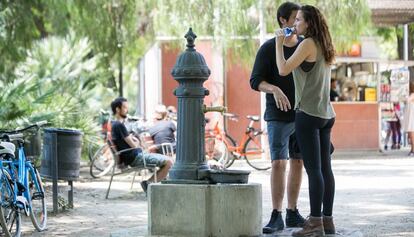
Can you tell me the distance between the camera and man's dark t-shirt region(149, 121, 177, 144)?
1481cm

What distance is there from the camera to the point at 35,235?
8695 mm

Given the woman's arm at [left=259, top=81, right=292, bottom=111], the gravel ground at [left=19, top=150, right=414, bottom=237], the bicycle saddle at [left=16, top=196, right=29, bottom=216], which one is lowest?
the gravel ground at [left=19, top=150, right=414, bottom=237]

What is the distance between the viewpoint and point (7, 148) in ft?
27.8

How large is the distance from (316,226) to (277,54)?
139 centimetres

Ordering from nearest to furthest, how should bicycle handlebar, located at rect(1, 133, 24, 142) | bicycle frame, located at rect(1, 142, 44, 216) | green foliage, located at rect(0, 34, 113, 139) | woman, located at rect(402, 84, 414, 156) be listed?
bicycle frame, located at rect(1, 142, 44, 216) < bicycle handlebar, located at rect(1, 133, 24, 142) < green foliage, located at rect(0, 34, 113, 139) < woman, located at rect(402, 84, 414, 156)

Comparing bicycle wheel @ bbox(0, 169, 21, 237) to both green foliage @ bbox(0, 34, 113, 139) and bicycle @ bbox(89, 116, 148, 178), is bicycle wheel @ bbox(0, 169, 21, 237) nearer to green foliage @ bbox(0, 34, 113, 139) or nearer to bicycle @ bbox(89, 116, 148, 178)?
green foliage @ bbox(0, 34, 113, 139)

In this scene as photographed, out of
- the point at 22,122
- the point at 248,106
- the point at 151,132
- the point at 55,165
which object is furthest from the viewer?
the point at 248,106

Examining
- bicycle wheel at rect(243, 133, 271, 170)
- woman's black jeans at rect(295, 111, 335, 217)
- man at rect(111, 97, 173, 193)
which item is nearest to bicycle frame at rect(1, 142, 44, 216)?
woman's black jeans at rect(295, 111, 335, 217)

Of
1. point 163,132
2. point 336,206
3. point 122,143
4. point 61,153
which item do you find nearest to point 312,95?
point 336,206

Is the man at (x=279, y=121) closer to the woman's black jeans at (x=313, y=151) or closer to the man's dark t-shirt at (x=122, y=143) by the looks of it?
the woman's black jeans at (x=313, y=151)

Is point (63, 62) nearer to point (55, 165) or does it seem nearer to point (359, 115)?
point (359, 115)

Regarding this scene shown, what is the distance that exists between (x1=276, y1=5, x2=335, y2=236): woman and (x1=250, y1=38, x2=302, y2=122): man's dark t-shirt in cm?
44

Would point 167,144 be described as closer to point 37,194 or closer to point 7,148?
point 37,194

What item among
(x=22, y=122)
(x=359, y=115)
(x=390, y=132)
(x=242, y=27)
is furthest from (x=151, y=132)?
(x=390, y=132)
